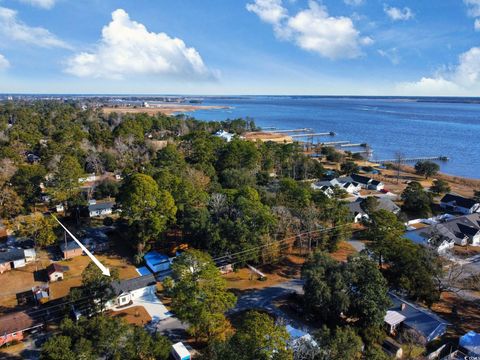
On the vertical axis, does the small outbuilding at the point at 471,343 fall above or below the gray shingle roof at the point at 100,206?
below

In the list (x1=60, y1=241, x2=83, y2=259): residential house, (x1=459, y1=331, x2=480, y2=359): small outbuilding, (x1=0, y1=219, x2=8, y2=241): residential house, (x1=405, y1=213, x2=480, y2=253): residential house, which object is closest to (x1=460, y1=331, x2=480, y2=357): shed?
(x1=459, y1=331, x2=480, y2=359): small outbuilding

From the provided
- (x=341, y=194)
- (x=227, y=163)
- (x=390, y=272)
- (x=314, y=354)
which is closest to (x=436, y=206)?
(x=341, y=194)

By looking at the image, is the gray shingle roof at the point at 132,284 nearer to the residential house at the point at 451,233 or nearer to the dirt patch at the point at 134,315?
the dirt patch at the point at 134,315

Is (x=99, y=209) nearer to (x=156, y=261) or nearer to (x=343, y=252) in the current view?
Result: (x=156, y=261)

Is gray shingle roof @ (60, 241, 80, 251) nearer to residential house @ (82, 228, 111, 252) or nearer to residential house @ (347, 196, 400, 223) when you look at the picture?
residential house @ (82, 228, 111, 252)

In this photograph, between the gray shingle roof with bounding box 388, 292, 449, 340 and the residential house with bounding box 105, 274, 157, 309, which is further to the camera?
the residential house with bounding box 105, 274, 157, 309

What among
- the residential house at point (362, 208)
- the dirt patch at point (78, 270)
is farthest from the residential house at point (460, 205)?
the dirt patch at point (78, 270)
